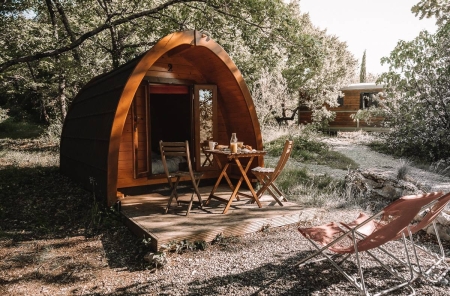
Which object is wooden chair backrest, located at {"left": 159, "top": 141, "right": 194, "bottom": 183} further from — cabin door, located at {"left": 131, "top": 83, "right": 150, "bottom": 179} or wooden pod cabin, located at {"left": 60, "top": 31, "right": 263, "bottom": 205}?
cabin door, located at {"left": 131, "top": 83, "right": 150, "bottom": 179}

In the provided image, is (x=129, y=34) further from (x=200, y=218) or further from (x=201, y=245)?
(x=201, y=245)

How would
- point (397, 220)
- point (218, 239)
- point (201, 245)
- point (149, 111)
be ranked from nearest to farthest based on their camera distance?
point (397, 220) → point (201, 245) → point (218, 239) → point (149, 111)

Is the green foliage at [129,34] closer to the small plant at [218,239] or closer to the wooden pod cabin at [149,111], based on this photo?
the wooden pod cabin at [149,111]

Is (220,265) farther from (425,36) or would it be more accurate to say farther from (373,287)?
(425,36)

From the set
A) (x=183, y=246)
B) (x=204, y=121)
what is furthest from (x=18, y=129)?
(x=183, y=246)

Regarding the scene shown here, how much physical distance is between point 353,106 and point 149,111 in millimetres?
15493

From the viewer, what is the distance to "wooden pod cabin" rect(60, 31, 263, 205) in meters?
5.44

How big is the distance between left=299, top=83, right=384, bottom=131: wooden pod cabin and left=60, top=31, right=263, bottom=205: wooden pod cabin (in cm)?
1349

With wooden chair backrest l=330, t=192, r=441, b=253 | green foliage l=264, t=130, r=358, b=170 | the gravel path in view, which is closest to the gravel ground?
the gravel path

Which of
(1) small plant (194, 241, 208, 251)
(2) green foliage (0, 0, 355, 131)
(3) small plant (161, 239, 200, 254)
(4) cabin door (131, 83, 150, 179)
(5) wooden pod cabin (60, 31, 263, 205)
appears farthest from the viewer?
(2) green foliage (0, 0, 355, 131)

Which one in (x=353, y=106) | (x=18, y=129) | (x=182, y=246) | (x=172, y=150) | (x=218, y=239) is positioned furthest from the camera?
(x=18, y=129)

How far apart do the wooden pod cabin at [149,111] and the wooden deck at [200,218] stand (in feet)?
2.02

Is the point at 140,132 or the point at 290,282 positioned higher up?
the point at 140,132

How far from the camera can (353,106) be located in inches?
749
